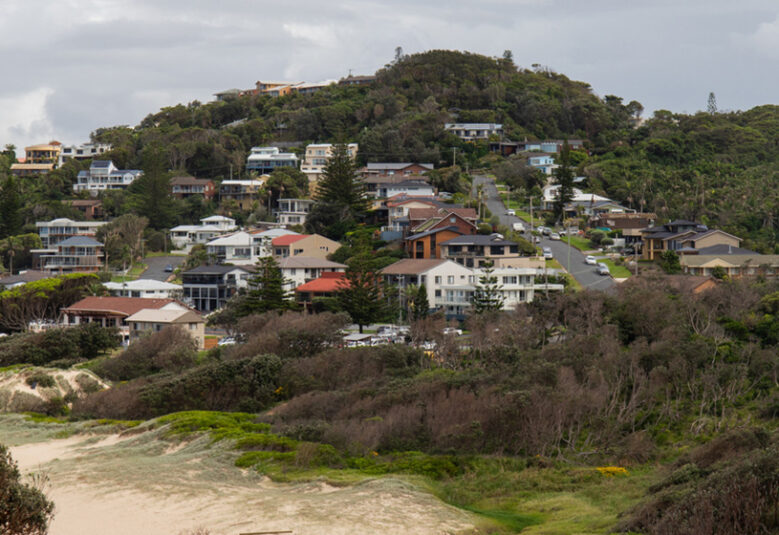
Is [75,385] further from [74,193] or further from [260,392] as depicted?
[74,193]

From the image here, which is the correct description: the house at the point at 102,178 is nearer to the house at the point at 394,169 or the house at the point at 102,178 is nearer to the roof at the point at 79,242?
the roof at the point at 79,242

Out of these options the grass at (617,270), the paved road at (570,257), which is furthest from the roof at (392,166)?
the grass at (617,270)

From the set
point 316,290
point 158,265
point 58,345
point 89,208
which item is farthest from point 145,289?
point 89,208

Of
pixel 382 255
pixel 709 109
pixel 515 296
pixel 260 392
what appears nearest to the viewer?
pixel 260 392

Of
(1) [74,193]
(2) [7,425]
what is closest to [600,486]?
(2) [7,425]

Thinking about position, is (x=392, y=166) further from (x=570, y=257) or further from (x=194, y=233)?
(x=570, y=257)

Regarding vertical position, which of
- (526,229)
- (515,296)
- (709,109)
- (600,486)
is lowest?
(600,486)
